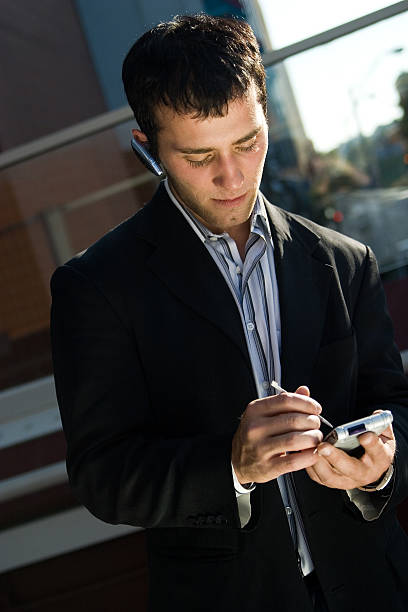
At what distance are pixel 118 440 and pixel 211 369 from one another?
23 centimetres

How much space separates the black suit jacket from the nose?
6.0 inches

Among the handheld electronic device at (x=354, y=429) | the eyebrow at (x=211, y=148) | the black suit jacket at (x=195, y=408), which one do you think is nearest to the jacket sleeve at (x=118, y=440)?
the black suit jacket at (x=195, y=408)

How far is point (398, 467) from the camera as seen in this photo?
1.45 metres

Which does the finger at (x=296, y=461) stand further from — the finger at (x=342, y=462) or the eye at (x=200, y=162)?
the eye at (x=200, y=162)

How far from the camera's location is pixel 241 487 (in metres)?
1.35

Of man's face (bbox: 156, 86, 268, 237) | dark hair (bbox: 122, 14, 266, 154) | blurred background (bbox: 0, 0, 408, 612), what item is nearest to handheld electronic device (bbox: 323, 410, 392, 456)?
man's face (bbox: 156, 86, 268, 237)

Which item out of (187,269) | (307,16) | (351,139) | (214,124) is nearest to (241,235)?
(187,269)

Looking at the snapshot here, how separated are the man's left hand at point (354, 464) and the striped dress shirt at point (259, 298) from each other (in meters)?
0.21

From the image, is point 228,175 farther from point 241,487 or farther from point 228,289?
point 241,487

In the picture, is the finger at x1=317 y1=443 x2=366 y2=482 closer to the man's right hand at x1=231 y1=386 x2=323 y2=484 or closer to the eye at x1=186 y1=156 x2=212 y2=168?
the man's right hand at x1=231 y1=386 x2=323 y2=484

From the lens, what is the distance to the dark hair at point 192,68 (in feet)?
4.56

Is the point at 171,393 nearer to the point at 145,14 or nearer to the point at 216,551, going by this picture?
the point at 216,551

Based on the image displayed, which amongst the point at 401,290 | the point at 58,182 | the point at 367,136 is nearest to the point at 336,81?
the point at 367,136

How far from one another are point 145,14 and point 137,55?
7.65 feet
